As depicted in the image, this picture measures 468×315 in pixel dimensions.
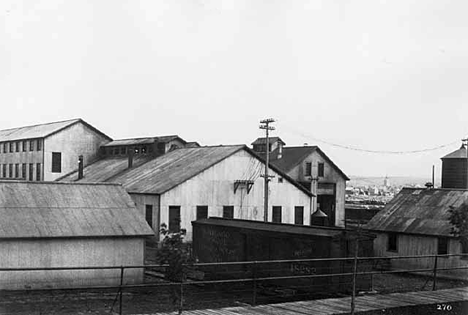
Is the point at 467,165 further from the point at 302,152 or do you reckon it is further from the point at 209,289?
the point at 302,152

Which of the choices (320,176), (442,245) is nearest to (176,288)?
(442,245)

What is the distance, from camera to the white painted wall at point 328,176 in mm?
52344

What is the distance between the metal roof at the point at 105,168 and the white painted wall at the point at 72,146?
4.51 ft

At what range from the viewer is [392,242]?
2853 cm

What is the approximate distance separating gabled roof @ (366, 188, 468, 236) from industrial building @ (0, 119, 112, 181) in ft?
113

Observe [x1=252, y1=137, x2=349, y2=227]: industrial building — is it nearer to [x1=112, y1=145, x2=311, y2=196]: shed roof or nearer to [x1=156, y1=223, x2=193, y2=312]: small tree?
[x1=112, y1=145, x2=311, y2=196]: shed roof

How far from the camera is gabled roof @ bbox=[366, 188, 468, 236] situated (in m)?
27.0

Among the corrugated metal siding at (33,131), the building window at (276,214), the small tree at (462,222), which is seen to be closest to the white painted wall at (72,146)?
the corrugated metal siding at (33,131)

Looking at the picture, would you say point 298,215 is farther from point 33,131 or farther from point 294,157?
point 33,131

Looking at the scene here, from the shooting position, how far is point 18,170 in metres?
59.7

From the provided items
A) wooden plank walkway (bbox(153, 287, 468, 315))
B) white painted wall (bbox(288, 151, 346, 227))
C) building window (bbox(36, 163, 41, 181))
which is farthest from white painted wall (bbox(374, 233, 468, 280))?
building window (bbox(36, 163, 41, 181))

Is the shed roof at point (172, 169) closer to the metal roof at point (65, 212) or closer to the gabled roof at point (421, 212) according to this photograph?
the metal roof at point (65, 212)

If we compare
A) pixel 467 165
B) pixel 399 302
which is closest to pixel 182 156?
pixel 467 165

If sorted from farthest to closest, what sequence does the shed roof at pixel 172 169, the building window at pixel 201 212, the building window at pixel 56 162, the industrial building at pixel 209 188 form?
1. the building window at pixel 56 162
2. the building window at pixel 201 212
3. the shed roof at pixel 172 169
4. the industrial building at pixel 209 188
